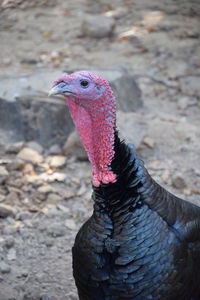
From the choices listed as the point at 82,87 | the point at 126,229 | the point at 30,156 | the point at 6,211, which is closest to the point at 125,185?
the point at 126,229

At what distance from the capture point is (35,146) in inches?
186

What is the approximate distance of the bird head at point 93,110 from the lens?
2.56 meters

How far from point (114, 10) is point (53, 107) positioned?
2994mm

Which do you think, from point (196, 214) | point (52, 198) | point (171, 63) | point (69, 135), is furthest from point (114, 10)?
point (196, 214)

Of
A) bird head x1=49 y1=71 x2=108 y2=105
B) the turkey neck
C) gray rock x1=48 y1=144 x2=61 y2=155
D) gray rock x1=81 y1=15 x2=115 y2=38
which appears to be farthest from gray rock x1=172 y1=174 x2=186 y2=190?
gray rock x1=81 y1=15 x2=115 y2=38

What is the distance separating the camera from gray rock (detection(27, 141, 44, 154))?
15.5ft

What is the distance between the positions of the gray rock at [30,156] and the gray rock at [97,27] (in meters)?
2.42

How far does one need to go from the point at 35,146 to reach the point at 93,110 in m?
2.21

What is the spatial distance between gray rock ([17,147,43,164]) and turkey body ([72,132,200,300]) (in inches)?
73.9

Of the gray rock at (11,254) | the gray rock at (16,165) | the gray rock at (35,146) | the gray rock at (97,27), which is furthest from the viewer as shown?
the gray rock at (97,27)

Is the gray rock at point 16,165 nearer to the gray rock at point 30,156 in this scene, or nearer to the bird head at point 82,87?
the gray rock at point 30,156

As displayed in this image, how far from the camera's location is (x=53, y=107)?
471 cm

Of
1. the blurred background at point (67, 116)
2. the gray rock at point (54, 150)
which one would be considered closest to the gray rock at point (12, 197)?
the blurred background at point (67, 116)

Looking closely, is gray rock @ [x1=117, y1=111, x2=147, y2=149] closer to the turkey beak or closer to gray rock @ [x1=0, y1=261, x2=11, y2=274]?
gray rock @ [x1=0, y1=261, x2=11, y2=274]
